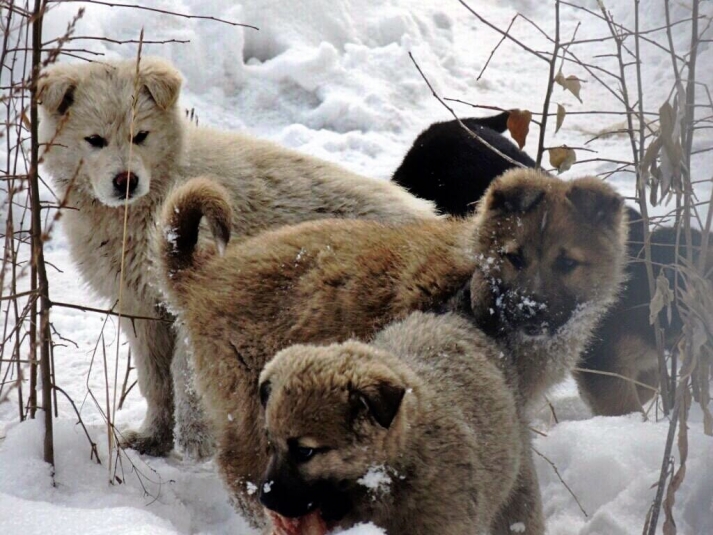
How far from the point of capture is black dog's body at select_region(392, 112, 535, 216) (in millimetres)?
5504

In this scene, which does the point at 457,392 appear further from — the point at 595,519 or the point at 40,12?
the point at 40,12

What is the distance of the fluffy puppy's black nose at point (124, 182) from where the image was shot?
430cm

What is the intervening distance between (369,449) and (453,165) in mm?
3249

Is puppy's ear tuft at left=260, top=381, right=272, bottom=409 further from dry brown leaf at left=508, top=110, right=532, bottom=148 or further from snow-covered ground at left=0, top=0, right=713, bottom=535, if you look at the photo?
dry brown leaf at left=508, top=110, right=532, bottom=148

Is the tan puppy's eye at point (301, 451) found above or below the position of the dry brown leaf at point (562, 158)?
below

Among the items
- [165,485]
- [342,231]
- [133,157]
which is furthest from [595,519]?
[133,157]

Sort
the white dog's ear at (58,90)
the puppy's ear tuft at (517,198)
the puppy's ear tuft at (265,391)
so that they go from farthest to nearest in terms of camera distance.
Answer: the white dog's ear at (58,90), the puppy's ear tuft at (517,198), the puppy's ear tuft at (265,391)

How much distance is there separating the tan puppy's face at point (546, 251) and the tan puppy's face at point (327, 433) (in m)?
0.82

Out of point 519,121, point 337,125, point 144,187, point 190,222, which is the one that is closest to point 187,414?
point 190,222

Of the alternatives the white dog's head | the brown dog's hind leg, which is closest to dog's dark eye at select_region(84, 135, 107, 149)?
the white dog's head

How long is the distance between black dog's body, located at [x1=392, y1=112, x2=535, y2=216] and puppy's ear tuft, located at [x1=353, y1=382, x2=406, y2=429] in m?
2.83

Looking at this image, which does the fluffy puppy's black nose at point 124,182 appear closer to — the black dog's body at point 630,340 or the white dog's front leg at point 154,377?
the white dog's front leg at point 154,377

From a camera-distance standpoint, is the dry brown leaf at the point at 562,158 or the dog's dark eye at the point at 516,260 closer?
the dog's dark eye at the point at 516,260

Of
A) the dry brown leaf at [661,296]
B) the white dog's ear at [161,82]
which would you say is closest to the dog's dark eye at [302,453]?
the dry brown leaf at [661,296]
